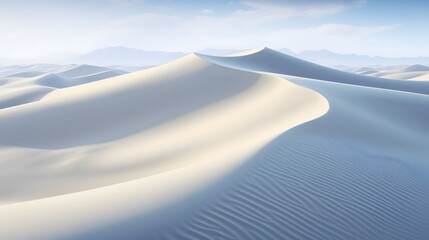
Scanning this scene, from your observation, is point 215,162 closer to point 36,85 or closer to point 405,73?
point 36,85

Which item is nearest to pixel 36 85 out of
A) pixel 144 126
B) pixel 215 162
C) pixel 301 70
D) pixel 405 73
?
pixel 301 70

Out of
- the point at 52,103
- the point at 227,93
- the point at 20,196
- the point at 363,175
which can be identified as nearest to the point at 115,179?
the point at 20,196

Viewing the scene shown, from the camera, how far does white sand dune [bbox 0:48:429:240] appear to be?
3.88 meters

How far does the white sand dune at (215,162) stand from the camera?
153 inches

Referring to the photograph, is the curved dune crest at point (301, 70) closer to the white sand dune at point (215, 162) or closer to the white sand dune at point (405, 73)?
the white sand dune at point (215, 162)

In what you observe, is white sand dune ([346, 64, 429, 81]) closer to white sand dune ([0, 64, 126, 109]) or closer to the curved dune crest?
the curved dune crest

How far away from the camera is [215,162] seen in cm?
556

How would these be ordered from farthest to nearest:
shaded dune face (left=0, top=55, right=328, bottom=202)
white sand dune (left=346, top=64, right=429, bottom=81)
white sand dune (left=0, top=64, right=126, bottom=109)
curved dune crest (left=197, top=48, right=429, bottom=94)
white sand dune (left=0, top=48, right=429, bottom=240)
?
white sand dune (left=346, top=64, right=429, bottom=81) < white sand dune (left=0, top=64, right=126, bottom=109) < curved dune crest (left=197, top=48, right=429, bottom=94) < shaded dune face (left=0, top=55, right=328, bottom=202) < white sand dune (left=0, top=48, right=429, bottom=240)

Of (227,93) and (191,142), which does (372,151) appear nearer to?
(191,142)

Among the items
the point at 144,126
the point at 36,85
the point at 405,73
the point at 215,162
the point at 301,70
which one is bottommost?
the point at 215,162

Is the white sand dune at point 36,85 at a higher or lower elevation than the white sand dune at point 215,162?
higher

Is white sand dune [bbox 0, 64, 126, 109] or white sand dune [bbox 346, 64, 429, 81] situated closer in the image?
white sand dune [bbox 0, 64, 126, 109]

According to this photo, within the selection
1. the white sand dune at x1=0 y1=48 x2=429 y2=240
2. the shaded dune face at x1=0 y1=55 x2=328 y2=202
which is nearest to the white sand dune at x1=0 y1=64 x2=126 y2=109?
the shaded dune face at x1=0 y1=55 x2=328 y2=202

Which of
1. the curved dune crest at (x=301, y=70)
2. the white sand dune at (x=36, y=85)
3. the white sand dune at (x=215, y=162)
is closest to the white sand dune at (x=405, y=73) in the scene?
the curved dune crest at (x=301, y=70)
